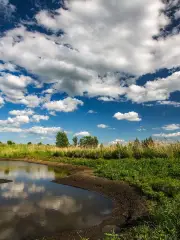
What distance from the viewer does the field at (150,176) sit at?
4645mm

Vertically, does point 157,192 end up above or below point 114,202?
above

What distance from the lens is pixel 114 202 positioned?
27.6 feet

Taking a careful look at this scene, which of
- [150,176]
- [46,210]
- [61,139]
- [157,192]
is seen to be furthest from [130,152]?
[61,139]

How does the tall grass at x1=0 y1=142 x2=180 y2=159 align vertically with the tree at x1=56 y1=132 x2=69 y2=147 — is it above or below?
below

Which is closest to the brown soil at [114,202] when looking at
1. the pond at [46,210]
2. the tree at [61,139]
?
the pond at [46,210]

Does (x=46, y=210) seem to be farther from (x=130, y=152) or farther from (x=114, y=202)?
(x=130, y=152)

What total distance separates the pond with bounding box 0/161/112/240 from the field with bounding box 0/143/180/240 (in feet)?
5.38

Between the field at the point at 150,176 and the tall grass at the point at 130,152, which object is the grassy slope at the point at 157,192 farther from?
the tall grass at the point at 130,152

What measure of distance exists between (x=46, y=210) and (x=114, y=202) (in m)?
2.62

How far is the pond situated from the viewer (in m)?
5.78

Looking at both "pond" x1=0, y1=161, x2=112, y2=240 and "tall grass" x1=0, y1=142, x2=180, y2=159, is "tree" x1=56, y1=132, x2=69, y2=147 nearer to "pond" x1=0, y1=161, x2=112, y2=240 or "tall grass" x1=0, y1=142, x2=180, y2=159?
"tall grass" x1=0, y1=142, x2=180, y2=159

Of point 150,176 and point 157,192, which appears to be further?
point 150,176

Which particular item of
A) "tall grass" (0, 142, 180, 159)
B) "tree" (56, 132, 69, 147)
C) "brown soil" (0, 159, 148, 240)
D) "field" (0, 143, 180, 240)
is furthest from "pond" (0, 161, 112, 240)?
"tree" (56, 132, 69, 147)

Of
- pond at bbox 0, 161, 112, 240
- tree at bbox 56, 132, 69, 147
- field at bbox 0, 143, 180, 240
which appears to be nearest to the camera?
field at bbox 0, 143, 180, 240
